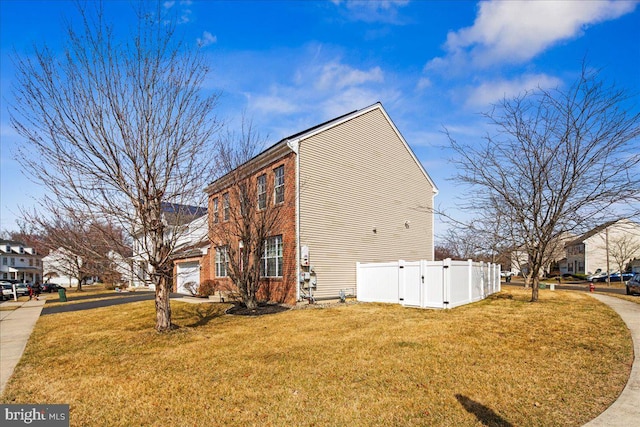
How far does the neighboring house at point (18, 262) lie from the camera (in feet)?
216

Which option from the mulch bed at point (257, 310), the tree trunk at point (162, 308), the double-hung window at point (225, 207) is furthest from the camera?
the double-hung window at point (225, 207)

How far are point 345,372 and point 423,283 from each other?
26.6ft

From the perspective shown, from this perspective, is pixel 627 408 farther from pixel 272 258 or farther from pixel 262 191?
pixel 262 191

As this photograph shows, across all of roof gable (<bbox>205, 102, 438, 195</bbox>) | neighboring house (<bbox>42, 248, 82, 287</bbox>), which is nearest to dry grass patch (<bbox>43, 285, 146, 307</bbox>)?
neighboring house (<bbox>42, 248, 82, 287</bbox>)

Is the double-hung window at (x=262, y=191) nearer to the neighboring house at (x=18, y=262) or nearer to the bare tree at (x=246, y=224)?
the bare tree at (x=246, y=224)

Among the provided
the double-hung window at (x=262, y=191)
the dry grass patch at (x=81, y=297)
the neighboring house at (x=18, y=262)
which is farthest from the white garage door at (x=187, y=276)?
the neighboring house at (x=18, y=262)

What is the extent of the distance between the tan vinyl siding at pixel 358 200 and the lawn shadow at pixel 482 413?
11.1 metres

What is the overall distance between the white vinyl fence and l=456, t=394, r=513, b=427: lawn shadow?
27.4 ft

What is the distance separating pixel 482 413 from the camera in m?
4.95

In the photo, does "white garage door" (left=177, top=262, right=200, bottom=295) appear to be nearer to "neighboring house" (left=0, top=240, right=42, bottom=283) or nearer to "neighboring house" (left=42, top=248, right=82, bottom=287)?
"neighboring house" (left=42, top=248, right=82, bottom=287)

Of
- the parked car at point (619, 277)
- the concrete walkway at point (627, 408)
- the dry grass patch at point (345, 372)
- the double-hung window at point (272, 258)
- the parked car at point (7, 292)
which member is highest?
the double-hung window at point (272, 258)

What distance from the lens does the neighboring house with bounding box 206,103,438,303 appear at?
16.1 meters

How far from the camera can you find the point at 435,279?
13.8m

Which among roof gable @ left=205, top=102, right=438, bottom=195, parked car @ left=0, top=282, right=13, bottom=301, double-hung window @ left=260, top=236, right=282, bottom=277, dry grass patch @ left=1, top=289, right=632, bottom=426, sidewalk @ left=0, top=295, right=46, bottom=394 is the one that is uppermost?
roof gable @ left=205, top=102, right=438, bottom=195
